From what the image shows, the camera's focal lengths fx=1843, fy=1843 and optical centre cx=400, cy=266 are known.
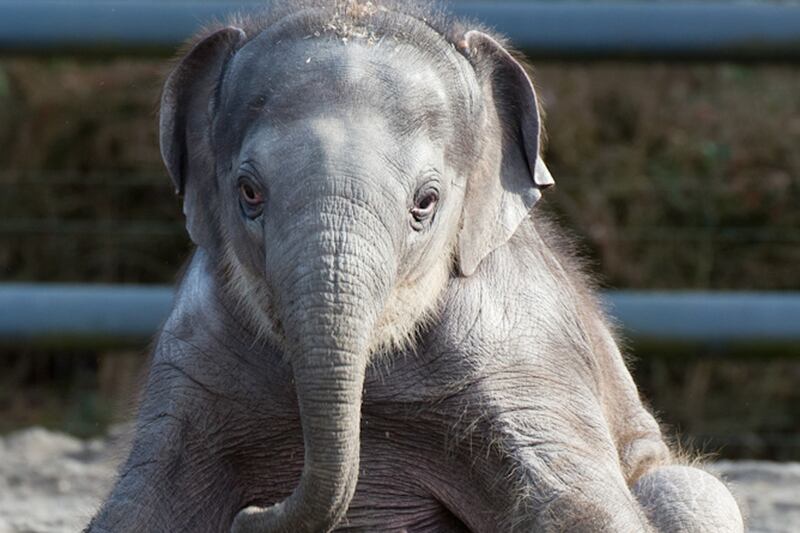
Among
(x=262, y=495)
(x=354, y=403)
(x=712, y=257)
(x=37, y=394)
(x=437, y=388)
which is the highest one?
(x=354, y=403)

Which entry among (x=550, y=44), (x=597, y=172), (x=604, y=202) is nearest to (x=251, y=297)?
(x=550, y=44)

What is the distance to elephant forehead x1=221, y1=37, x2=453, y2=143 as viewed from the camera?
140 inches

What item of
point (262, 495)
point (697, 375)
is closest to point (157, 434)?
point (262, 495)

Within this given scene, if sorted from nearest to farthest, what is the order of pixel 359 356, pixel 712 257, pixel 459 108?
pixel 359 356, pixel 459 108, pixel 712 257

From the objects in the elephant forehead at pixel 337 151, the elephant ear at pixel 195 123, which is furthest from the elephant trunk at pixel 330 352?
the elephant ear at pixel 195 123

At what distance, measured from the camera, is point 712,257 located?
28.2ft

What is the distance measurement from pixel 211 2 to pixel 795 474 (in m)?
2.52

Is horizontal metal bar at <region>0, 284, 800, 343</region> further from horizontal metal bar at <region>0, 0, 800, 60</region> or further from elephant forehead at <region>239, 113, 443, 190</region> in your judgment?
elephant forehead at <region>239, 113, 443, 190</region>

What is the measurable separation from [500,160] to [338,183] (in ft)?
2.26

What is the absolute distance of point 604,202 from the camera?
28.2ft

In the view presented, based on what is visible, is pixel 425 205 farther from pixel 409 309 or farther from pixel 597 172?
pixel 597 172

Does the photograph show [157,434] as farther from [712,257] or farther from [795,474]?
[712,257]

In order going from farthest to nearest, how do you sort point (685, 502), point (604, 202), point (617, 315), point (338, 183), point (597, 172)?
point (597, 172), point (604, 202), point (617, 315), point (685, 502), point (338, 183)

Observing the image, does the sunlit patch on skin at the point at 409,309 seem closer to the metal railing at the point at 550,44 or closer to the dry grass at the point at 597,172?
the metal railing at the point at 550,44
